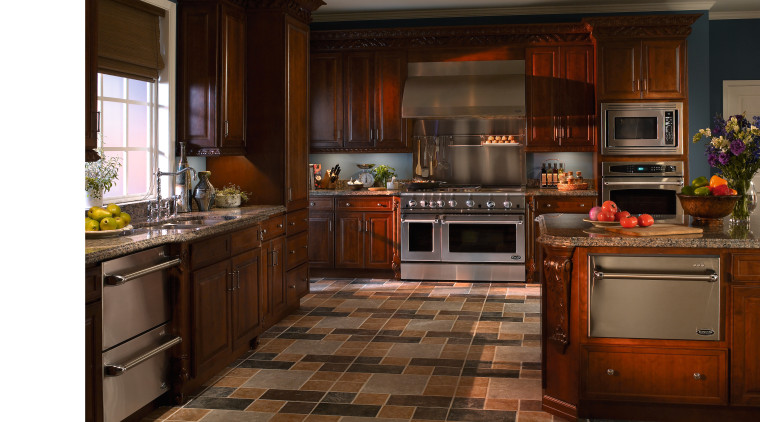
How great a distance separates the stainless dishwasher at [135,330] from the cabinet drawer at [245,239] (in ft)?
2.55

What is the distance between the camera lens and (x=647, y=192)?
7395 mm

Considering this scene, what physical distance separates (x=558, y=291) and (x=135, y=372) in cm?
202

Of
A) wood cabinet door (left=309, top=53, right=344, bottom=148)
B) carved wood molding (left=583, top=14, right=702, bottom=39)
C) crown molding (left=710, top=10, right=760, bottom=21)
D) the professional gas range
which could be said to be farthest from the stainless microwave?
wood cabinet door (left=309, top=53, right=344, bottom=148)

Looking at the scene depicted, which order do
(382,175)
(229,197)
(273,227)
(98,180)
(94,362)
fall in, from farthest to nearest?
(382,175), (229,197), (273,227), (98,180), (94,362)

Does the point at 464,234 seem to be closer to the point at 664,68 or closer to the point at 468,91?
the point at 468,91

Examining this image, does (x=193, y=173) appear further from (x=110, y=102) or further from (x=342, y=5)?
(x=342, y=5)

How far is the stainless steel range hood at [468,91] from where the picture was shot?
7.56 meters

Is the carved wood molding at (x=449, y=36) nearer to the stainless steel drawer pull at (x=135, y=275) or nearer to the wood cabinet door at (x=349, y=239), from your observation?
the wood cabinet door at (x=349, y=239)

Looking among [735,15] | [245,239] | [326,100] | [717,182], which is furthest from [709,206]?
[735,15]

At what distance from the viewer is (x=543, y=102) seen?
768 centimetres
